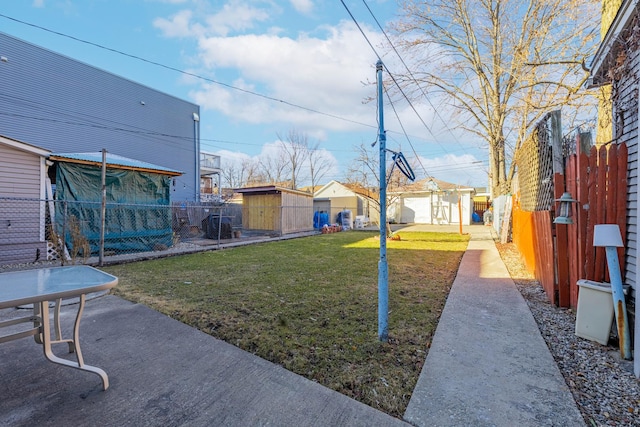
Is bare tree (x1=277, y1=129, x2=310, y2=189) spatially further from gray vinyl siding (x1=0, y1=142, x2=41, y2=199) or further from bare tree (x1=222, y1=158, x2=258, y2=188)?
gray vinyl siding (x1=0, y1=142, x2=41, y2=199)

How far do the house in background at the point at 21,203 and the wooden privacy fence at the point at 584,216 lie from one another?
9.63 m

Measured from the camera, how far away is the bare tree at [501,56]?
9.47 metres

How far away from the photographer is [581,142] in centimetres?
358

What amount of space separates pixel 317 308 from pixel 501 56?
13.9 metres

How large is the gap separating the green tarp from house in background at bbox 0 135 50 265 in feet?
1.32

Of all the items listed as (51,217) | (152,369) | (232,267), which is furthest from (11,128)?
(152,369)

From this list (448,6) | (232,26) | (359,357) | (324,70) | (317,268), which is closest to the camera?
(359,357)

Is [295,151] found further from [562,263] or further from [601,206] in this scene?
[601,206]

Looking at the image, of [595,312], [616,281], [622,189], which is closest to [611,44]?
[622,189]

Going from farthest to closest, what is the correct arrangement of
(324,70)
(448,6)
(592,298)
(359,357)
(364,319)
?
(448,6) → (324,70) → (364,319) → (592,298) → (359,357)

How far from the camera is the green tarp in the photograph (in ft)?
25.2

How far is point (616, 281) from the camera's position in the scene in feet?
8.63

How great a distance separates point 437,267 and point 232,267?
457cm

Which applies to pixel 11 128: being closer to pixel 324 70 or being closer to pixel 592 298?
pixel 324 70
